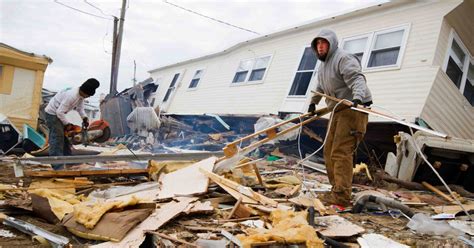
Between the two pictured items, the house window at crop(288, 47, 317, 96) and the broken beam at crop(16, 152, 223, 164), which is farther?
the house window at crop(288, 47, 317, 96)

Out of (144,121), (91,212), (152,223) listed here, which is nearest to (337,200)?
(152,223)

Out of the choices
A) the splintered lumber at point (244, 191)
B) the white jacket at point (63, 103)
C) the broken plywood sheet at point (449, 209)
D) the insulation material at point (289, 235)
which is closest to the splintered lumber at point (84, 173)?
the white jacket at point (63, 103)

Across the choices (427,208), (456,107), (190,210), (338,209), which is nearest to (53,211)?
(190,210)

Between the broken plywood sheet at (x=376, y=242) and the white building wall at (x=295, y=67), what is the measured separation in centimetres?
472

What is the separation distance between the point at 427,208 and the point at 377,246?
209cm

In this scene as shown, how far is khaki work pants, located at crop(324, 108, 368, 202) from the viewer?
3859mm

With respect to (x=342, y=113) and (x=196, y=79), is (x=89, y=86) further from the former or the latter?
(x=196, y=79)

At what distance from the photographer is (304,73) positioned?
31.7 feet

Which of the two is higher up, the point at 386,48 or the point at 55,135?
the point at 386,48

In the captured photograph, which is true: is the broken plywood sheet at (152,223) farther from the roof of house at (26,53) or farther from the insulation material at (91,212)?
the roof of house at (26,53)

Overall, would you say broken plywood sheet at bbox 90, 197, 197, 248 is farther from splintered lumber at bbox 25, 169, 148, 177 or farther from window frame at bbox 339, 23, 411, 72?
window frame at bbox 339, 23, 411, 72

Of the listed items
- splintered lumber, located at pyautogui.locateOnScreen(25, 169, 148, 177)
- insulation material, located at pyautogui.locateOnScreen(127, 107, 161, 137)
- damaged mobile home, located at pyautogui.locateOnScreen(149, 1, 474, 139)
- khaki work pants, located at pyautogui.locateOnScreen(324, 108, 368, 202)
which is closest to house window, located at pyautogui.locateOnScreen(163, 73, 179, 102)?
insulation material, located at pyautogui.locateOnScreen(127, 107, 161, 137)

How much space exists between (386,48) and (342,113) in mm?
4811

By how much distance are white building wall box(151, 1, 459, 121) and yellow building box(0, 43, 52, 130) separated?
229 inches
